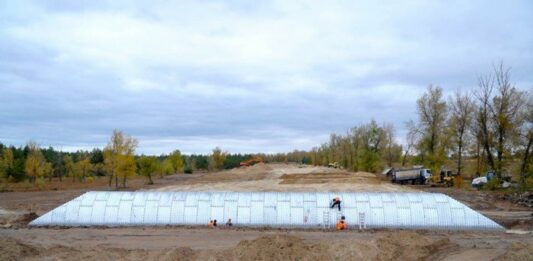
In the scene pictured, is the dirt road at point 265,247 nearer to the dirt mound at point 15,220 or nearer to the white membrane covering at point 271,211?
the white membrane covering at point 271,211

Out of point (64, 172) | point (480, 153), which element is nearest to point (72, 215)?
point (480, 153)

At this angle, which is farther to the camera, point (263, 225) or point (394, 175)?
point (394, 175)

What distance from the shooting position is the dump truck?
69250mm

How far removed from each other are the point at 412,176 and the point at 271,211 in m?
45.7

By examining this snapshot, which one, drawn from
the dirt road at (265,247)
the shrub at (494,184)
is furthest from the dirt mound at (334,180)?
the dirt road at (265,247)

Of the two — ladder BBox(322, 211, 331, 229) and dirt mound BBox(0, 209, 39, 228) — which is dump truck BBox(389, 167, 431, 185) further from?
dirt mound BBox(0, 209, 39, 228)

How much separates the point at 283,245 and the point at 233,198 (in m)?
11.7

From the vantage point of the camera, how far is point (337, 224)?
29.2m

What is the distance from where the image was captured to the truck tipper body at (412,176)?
69250mm

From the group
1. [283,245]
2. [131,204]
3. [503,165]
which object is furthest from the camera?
[503,165]

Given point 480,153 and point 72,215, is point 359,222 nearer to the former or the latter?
point 72,215

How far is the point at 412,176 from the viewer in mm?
70812

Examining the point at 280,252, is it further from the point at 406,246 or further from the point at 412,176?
the point at 412,176

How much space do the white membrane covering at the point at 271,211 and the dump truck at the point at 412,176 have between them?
40100 millimetres
